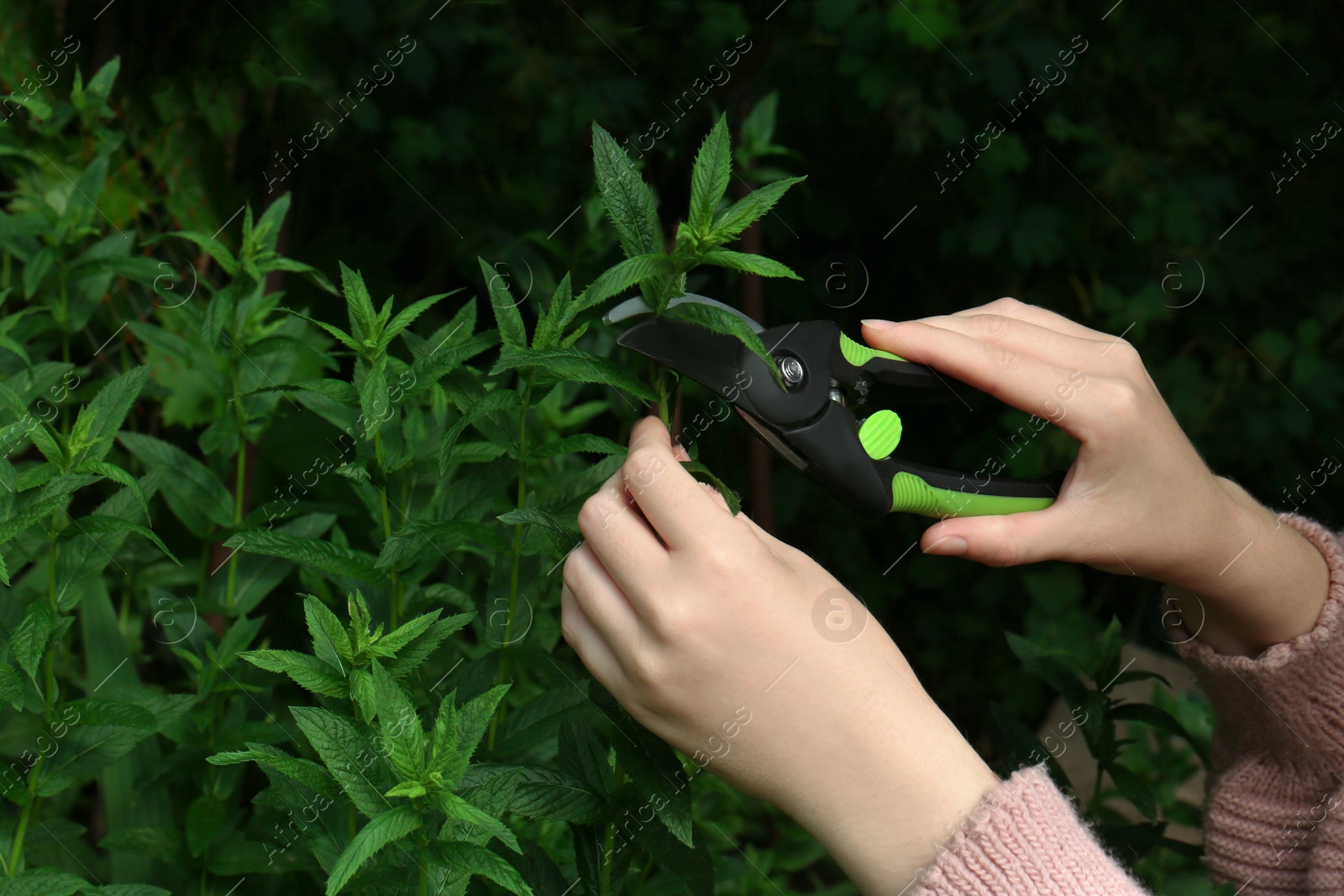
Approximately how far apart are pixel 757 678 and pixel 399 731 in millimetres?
198

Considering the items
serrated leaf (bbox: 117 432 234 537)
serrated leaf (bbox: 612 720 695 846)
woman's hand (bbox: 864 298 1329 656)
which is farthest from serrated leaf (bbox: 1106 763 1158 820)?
serrated leaf (bbox: 117 432 234 537)

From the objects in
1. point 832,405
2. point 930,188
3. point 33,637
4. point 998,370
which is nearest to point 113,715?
point 33,637

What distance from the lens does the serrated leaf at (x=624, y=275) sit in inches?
21.7

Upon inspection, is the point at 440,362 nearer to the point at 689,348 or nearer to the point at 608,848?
the point at 689,348

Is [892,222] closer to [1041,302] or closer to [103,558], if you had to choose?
[1041,302]

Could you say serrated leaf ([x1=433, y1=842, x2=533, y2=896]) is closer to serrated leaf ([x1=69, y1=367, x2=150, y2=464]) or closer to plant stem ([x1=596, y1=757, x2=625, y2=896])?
plant stem ([x1=596, y1=757, x2=625, y2=896])

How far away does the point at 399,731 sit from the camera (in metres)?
A: 0.54

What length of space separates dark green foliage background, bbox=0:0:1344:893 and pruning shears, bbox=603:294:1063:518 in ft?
1.76

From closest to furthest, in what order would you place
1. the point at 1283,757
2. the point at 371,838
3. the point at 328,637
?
the point at 371,838, the point at 328,637, the point at 1283,757

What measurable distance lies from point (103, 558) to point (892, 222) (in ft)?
4.95

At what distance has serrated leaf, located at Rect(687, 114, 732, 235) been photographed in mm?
589

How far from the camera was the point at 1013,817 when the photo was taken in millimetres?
623

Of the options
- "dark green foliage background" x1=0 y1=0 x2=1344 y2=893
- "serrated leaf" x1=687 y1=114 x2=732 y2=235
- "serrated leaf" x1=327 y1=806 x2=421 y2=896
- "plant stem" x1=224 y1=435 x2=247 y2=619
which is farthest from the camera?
"dark green foliage background" x1=0 y1=0 x2=1344 y2=893

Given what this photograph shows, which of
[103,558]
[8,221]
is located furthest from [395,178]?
[103,558]
